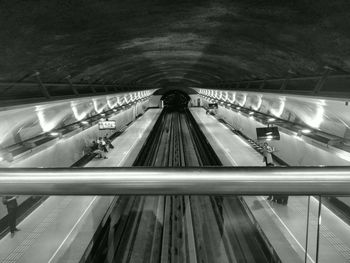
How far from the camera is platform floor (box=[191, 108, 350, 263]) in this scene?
1.53 m

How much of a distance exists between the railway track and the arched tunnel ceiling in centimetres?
257

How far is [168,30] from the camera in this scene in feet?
22.5

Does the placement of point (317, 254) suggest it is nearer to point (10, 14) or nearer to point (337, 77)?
point (10, 14)

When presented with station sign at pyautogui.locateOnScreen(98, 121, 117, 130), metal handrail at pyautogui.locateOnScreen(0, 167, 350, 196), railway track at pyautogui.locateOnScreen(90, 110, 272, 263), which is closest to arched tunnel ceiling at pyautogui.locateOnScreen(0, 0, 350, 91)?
railway track at pyautogui.locateOnScreen(90, 110, 272, 263)

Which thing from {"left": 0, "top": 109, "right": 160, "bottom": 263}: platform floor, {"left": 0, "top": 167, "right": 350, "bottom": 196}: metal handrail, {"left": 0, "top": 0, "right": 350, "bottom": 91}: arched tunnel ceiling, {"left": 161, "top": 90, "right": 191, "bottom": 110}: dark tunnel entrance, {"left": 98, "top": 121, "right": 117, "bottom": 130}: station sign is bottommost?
{"left": 161, "top": 90, "right": 191, "bottom": 110}: dark tunnel entrance

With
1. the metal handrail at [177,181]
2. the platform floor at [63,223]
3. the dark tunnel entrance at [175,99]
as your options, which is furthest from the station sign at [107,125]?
the dark tunnel entrance at [175,99]

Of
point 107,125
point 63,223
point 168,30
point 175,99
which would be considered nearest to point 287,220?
point 63,223

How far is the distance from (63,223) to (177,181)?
2.66 m

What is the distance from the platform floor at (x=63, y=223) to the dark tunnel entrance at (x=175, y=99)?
17.7 m

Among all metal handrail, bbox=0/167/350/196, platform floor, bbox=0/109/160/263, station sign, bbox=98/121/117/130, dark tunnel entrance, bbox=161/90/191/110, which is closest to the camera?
metal handrail, bbox=0/167/350/196

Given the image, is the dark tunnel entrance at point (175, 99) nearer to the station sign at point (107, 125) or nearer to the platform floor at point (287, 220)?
the platform floor at point (287, 220)

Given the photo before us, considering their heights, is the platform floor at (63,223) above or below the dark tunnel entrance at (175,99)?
above

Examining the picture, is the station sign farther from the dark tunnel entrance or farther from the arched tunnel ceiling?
the dark tunnel entrance

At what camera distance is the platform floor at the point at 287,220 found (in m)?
→ 1.53
